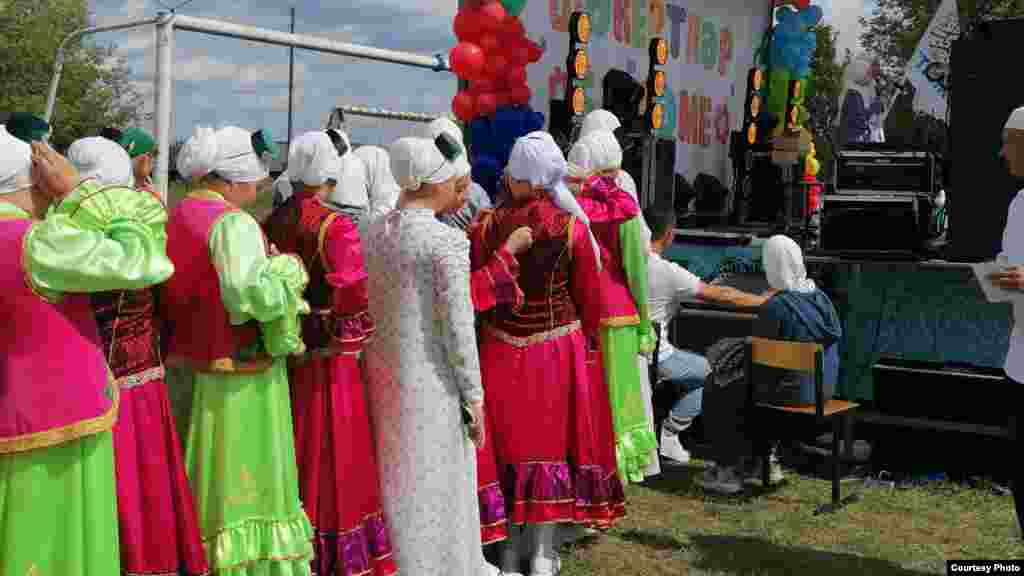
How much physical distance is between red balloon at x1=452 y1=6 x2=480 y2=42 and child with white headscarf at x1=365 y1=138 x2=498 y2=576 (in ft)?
16.1

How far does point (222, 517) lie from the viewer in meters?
3.16

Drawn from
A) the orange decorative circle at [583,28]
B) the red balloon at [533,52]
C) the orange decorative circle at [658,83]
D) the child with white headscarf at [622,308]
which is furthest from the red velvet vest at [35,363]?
the orange decorative circle at [658,83]

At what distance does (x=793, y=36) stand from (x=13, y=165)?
12129 mm

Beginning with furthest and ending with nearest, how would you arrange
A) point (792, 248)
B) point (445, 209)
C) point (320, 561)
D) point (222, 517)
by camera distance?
point (792, 248) < point (445, 209) < point (320, 561) < point (222, 517)

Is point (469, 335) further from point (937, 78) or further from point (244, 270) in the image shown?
point (937, 78)

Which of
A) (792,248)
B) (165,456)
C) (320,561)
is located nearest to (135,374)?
(165,456)

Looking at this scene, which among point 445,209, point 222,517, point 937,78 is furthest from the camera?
point 937,78

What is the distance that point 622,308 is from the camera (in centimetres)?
484

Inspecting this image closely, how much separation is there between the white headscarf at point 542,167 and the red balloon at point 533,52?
4485 mm

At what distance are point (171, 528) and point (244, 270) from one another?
682mm

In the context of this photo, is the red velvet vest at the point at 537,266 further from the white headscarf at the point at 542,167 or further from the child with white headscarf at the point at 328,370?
the child with white headscarf at the point at 328,370

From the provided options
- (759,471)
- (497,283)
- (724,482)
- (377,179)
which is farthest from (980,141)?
(497,283)

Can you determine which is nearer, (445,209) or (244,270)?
(244,270)

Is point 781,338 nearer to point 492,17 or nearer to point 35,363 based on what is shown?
point 492,17
